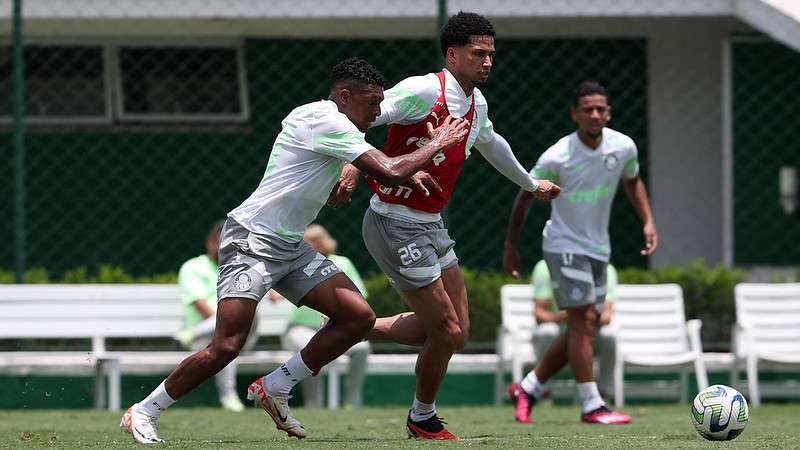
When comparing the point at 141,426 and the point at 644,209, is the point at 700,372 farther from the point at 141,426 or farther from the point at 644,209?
the point at 141,426

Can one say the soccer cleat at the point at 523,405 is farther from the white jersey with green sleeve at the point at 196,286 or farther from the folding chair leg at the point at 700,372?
the white jersey with green sleeve at the point at 196,286

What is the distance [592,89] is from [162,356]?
4210 millimetres

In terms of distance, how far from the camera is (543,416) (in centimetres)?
1090

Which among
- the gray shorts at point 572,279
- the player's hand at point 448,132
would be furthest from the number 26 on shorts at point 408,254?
the gray shorts at point 572,279

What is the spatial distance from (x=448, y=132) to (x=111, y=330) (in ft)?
18.7

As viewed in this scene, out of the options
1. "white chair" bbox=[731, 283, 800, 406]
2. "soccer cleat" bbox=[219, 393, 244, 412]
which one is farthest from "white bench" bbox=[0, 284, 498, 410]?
"white chair" bbox=[731, 283, 800, 406]

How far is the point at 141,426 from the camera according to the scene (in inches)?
291

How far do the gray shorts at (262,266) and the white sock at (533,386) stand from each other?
3006 millimetres

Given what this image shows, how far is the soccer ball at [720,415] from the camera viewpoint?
24.9ft

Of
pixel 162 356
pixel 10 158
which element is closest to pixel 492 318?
pixel 162 356

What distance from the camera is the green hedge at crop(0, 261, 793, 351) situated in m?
12.8

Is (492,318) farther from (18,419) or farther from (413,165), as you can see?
(413,165)

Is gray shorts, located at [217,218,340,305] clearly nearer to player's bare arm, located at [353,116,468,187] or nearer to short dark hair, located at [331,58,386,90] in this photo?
player's bare arm, located at [353,116,468,187]

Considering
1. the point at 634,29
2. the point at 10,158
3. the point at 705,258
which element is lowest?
the point at 705,258
